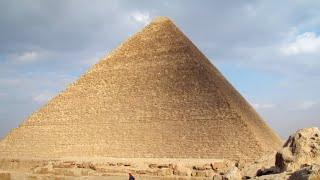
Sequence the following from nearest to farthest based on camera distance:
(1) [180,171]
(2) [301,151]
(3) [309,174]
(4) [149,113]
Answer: (3) [309,174] < (2) [301,151] < (1) [180,171] < (4) [149,113]

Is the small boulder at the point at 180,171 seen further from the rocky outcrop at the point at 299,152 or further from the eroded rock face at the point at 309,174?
the eroded rock face at the point at 309,174

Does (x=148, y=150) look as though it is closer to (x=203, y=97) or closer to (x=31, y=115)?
(x=203, y=97)

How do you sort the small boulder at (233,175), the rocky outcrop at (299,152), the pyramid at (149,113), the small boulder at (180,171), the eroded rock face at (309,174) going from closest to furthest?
the eroded rock face at (309,174) < the rocky outcrop at (299,152) < the small boulder at (233,175) < the small boulder at (180,171) < the pyramid at (149,113)

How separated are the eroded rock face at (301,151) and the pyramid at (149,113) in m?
37.9

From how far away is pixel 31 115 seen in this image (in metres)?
62.2

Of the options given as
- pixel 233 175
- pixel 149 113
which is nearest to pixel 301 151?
pixel 233 175

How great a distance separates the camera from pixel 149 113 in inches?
2135

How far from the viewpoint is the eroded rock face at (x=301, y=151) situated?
614cm

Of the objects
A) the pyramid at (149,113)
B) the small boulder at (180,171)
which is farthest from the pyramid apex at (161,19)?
the small boulder at (180,171)

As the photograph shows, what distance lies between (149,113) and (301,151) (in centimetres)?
4809

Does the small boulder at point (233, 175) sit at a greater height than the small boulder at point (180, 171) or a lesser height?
lesser

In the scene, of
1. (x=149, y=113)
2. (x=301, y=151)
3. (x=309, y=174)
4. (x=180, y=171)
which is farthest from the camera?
(x=149, y=113)

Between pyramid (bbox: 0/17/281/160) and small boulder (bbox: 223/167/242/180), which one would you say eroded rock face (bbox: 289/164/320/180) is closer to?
small boulder (bbox: 223/167/242/180)

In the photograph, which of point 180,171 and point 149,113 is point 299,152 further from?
point 149,113
